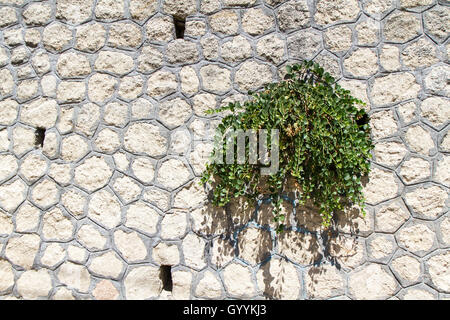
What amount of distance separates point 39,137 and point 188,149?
1264mm

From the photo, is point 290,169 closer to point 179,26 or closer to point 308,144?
point 308,144

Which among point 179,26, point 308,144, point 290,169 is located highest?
point 179,26

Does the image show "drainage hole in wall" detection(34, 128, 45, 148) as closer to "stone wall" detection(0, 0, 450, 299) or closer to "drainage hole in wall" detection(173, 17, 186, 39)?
"stone wall" detection(0, 0, 450, 299)

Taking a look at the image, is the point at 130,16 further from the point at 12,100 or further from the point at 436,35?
the point at 436,35

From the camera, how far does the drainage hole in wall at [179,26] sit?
2812mm

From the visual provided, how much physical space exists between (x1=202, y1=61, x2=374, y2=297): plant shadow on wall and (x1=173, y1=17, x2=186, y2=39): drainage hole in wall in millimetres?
784

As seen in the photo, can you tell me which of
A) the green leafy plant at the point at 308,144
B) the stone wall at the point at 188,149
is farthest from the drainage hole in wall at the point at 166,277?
the green leafy plant at the point at 308,144

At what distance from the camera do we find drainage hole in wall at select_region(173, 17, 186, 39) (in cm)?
281

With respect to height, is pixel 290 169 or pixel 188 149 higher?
pixel 188 149

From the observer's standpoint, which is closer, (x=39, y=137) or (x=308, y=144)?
(x=308, y=144)

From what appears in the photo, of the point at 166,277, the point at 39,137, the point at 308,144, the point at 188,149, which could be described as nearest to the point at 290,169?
the point at 308,144

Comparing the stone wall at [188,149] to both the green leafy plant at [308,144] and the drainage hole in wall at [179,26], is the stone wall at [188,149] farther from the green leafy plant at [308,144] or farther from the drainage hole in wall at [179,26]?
the green leafy plant at [308,144]

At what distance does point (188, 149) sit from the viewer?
2650mm

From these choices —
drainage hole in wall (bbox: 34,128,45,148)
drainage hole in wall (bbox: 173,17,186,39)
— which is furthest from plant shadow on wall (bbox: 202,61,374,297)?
drainage hole in wall (bbox: 34,128,45,148)
